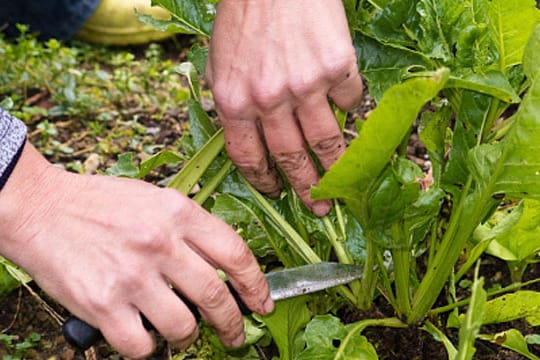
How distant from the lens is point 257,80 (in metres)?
1.06

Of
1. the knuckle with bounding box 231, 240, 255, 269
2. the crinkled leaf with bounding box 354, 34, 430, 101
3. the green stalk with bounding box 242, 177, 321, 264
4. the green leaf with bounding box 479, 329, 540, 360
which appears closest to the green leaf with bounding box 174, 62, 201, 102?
the green stalk with bounding box 242, 177, 321, 264

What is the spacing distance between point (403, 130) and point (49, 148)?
52.1 inches

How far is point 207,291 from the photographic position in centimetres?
102

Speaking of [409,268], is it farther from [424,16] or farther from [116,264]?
[116,264]

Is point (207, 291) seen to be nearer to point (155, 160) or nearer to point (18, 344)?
point (155, 160)

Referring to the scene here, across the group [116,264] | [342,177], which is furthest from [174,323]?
[342,177]

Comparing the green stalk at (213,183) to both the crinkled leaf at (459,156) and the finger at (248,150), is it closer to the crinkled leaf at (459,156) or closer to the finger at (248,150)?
the finger at (248,150)

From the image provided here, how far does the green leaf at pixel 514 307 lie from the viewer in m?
1.20

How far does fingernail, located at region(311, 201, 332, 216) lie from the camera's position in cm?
123

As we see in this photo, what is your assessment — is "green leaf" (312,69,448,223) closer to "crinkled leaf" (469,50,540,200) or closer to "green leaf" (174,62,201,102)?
"crinkled leaf" (469,50,540,200)

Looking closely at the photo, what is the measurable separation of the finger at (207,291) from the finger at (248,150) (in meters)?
0.20

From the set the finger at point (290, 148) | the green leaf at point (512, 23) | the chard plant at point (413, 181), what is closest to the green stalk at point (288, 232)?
the chard plant at point (413, 181)

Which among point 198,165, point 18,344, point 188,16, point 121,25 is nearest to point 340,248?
point 198,165

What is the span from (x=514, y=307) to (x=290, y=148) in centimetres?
45
